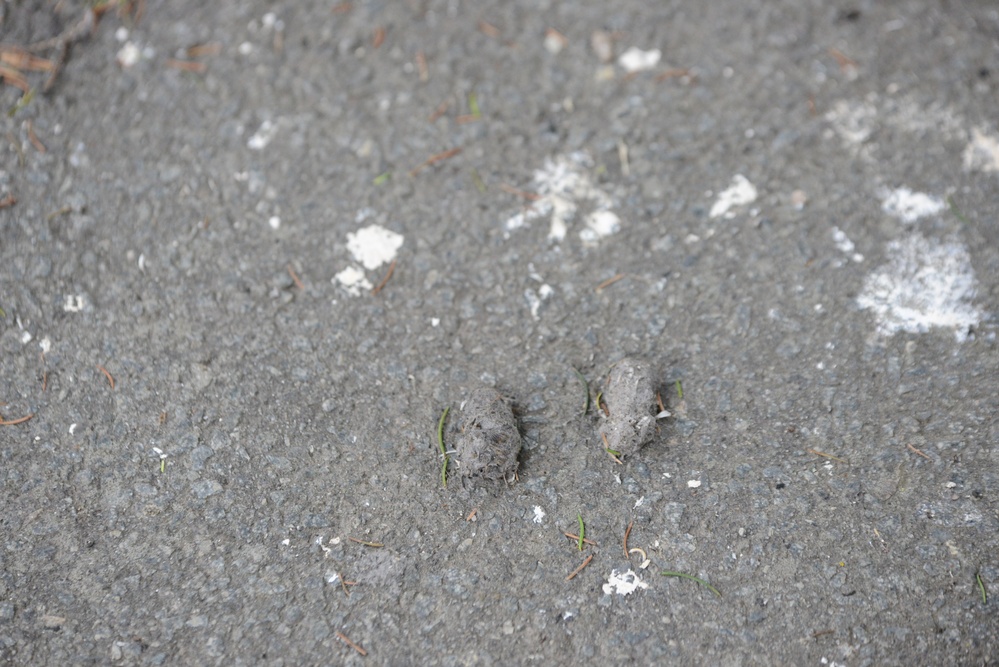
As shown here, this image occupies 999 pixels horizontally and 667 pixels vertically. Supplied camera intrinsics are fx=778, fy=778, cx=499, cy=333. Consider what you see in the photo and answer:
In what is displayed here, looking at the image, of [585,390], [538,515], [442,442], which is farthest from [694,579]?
[442,442]

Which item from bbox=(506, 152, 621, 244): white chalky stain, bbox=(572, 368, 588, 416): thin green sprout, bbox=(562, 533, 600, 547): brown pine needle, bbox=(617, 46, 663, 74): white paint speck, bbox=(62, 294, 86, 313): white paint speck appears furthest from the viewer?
bbox=(617, 46, 663, 74): white paint speck

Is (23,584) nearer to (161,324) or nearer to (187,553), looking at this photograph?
(187,553)

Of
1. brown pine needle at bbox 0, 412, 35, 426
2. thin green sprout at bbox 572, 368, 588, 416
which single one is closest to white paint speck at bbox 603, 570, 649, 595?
thin green sprout at bbox 572, 368, 588, 416

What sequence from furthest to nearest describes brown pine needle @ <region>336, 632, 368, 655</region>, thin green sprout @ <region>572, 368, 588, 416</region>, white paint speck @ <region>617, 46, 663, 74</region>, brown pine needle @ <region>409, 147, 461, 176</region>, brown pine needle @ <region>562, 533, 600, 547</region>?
white paint speck @ <region>617, 46, 663, 74</region>
brown pine needle @ <region>409, 147, 461, 176</region>
thin green sprout @ <region>572, 368, 588, 416</region>
brown pine needle @ <region>562, 533, 600, 547</region>
brown pine needle @ <region>336, 632, 368, 655</region>

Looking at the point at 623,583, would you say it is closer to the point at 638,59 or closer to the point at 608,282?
the point at 608,282

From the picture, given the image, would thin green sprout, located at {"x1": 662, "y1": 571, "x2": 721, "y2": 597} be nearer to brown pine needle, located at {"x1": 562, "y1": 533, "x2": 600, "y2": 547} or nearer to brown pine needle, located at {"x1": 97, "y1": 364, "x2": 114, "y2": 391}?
brown pine needle, located at {"x1": 562, "y1": 533, "x2": 600, "y2": 547}

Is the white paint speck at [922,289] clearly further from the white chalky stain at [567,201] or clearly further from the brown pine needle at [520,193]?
the brown pine needle at [520,193]
